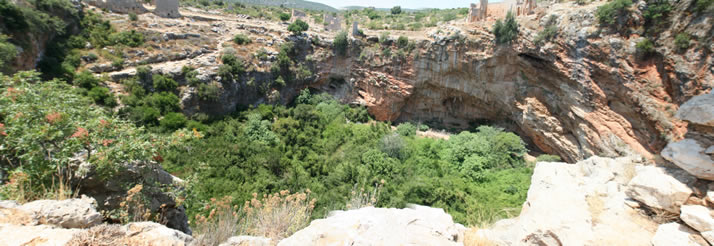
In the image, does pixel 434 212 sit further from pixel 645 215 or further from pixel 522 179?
pixel 522 179

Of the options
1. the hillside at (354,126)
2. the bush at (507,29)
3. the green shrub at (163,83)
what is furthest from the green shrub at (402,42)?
the green shrub at (163,83)

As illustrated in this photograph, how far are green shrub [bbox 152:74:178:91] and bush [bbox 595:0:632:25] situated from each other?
22.0 m

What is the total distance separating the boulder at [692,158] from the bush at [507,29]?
15564 mm

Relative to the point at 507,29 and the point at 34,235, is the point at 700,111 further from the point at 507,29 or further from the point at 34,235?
the point at 507,29

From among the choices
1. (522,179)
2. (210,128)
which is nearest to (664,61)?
(522,179)

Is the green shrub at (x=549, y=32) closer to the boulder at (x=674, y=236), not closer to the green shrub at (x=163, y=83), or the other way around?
the boulder at (x=674, y=236)

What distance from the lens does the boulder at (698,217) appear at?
2.82m

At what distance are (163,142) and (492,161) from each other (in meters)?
14.4

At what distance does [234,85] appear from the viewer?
55.4 feet

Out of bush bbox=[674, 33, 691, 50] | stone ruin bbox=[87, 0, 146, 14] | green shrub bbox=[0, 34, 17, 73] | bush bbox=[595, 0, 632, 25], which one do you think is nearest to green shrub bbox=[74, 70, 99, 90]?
green shrub bbox=[0, 34, 17, 73]

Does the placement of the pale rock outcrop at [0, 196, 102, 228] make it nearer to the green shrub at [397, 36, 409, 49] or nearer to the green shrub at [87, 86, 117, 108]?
the green shrub at [87, 86, 117, 108]

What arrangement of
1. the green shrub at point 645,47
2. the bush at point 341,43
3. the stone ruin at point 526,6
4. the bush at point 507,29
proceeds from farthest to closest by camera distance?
the bush at point 341,43 → the stone ruin at point 526,6 → the bush at point 507,29 → the green shrub at point 645,47

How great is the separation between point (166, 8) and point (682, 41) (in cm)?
2943

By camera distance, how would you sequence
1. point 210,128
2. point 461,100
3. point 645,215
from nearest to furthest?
1. point 645,215
2. point 210,128
3. point 461,100
